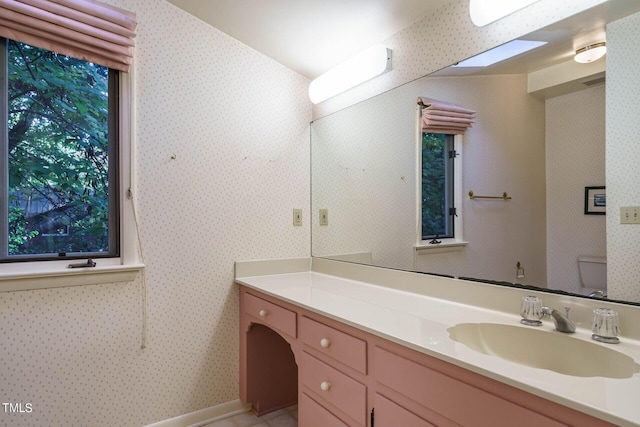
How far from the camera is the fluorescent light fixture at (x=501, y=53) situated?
1.26 metres

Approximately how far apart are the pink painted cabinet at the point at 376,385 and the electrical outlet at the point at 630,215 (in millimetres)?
663

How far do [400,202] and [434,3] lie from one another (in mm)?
884

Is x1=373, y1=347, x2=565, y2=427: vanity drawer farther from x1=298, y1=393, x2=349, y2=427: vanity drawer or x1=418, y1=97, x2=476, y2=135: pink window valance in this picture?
x1=418, y1=97, x2=476, y2=135: pink window valance

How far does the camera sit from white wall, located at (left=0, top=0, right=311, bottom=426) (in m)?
1.58

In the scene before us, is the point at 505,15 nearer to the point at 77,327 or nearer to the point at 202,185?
the point at 202,185

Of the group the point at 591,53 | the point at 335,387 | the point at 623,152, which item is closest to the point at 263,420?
the point at 335,387

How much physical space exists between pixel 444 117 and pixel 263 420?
1850 mm

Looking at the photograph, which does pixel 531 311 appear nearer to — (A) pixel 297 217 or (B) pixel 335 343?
(B) pixel 335 343

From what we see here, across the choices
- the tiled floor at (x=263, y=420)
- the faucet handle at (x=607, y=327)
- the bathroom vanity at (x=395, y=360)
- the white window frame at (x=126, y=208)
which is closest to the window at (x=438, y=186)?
the bathroom vanity at (x=395, y=360)

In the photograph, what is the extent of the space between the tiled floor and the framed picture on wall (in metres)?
1.74

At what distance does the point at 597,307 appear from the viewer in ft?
3.54

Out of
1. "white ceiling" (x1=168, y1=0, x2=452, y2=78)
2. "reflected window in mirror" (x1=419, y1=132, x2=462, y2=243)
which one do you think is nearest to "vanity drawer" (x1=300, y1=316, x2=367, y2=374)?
"reflected window in mirror" (x1=419, y1=132, x2=462, y2=243)

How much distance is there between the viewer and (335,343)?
131 centimetres

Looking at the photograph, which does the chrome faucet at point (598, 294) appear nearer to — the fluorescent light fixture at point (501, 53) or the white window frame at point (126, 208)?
the fluorescent light fixture at point (501, 53)
